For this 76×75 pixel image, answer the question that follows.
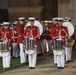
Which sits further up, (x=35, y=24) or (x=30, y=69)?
(x=35, y=24)

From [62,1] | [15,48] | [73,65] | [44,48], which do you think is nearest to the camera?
[73,65]

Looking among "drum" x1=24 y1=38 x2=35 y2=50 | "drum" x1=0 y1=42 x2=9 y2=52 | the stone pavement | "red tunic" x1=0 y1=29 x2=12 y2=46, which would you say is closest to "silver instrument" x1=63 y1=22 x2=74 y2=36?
the stone pavement

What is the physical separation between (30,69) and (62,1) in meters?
12.3

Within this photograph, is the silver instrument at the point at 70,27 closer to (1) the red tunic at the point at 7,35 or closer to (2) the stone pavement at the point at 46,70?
(2) the stone pavement at the point at 46,70

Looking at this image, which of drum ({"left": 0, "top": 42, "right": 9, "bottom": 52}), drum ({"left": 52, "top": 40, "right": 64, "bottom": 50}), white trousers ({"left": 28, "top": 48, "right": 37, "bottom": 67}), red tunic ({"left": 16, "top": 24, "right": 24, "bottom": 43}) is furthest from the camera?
red tunic ({"left": 16, "top": 24, "right": 24, "bottom": 43})

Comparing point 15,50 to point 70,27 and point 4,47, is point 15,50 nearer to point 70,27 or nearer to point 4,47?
point 4,47

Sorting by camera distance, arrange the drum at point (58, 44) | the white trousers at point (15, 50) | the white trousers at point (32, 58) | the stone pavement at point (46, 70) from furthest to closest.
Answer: the white trousers at point (15, 50)
the white trousers at point (32, 58)
the drum at point (58, 44)
the stone pavement at point (46, 70)

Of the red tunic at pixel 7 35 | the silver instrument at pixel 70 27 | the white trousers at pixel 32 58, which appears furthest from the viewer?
the silver instrument at pixel 70 27

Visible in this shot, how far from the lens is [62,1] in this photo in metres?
27.0

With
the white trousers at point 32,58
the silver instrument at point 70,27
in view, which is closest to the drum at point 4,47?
the white trousers at point 32,58

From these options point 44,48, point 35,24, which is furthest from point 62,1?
point 35,24

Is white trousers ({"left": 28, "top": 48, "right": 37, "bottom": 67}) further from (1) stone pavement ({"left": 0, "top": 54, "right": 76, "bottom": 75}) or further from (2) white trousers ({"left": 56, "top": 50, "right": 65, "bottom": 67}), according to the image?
(2) white trousers ({"left": 56, "top": 50, "right": 65, "bottom": 67})

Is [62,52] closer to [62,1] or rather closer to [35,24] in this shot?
[35,24]

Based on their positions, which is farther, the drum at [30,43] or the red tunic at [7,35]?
the red tunic at [7,35]
